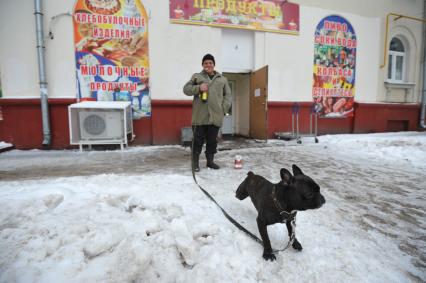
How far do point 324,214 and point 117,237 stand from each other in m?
1.80

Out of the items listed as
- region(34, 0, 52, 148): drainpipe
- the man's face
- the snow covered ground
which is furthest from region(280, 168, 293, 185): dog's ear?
region(34, 0, 52, 148): drainpipe

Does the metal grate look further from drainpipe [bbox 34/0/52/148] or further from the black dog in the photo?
the black dog

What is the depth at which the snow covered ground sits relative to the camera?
1.44 m

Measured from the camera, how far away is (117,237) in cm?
166

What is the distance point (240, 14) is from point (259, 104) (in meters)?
2.63

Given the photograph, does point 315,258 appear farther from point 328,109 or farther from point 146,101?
point 328,109

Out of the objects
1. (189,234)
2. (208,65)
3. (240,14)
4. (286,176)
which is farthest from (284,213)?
(240,14)

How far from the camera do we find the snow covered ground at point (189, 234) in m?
1.44

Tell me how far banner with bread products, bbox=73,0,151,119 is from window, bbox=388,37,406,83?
874cm

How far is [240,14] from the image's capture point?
6797 millimetres

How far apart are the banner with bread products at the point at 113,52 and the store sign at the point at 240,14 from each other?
1.08m

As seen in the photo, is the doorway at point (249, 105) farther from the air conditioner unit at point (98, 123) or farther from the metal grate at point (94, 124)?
the metal grate at point (94, 124)

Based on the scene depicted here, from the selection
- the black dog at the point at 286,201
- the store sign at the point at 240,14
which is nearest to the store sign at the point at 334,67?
the store sign at the point at 240,14

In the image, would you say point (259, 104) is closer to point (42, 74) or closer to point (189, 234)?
point (42, 74)
